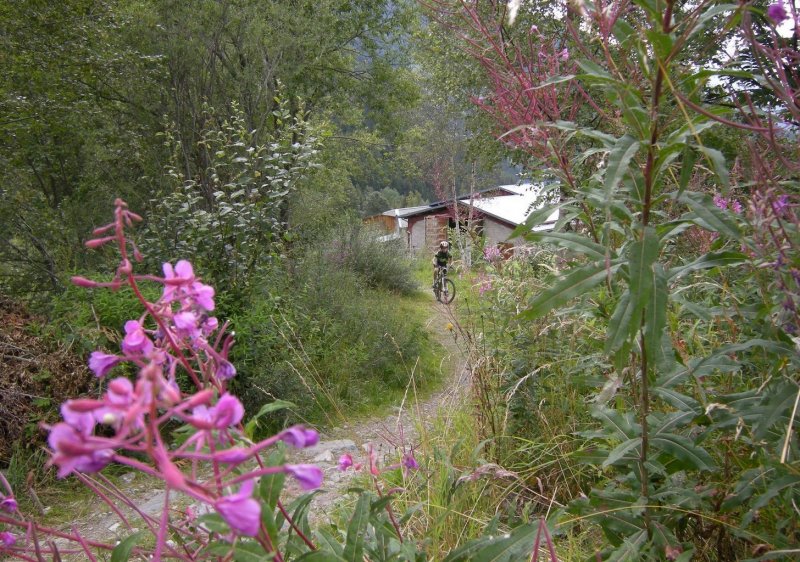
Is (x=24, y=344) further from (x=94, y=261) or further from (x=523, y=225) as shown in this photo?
(x=523, y=225)

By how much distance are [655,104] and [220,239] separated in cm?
483

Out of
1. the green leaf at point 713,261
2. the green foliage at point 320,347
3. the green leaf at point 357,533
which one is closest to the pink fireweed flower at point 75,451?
the green leaf at point 357,533

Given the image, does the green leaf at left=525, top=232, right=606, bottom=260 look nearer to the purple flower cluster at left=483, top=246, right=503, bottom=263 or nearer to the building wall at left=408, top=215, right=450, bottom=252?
the purple flower cluster at left=483, top=246, right=503, bottom=263

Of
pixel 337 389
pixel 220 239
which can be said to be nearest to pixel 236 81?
pixel 220 239

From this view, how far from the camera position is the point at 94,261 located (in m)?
6.42

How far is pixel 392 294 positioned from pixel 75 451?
11.5 metres

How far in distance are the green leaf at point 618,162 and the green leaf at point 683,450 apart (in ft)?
2.37

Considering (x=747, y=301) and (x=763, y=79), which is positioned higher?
(x=763, y=79)

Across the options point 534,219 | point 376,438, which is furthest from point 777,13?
point 376,438

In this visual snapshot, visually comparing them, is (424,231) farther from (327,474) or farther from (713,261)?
(713,261)

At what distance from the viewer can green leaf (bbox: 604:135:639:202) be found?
1.25 meters

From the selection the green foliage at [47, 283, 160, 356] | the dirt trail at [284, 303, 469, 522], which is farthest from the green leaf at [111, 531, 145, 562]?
the green foliage at [47, 283, 160, 356]

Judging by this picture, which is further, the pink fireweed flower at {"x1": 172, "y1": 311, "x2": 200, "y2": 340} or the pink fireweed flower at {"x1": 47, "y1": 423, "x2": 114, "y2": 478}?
the pink fireweed flower at {"x1": 172, "y1": 311, "x2": 200, "y2": 340}

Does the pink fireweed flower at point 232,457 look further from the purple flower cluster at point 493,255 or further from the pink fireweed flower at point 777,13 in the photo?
the purple flower cluster at point 493,255
